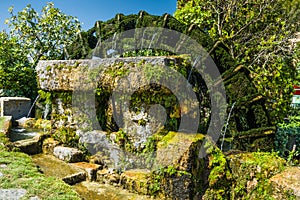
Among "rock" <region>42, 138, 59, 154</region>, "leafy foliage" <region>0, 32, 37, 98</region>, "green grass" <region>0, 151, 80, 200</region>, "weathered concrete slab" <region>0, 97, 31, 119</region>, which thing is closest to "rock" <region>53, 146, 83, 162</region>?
"rock" <region>42, 138, 59, 154</region>

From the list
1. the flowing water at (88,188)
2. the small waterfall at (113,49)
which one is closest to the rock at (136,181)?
the flowing water at (88,188)

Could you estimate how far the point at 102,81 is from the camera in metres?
3.65

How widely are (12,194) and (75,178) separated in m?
0.98

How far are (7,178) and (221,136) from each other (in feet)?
10.3

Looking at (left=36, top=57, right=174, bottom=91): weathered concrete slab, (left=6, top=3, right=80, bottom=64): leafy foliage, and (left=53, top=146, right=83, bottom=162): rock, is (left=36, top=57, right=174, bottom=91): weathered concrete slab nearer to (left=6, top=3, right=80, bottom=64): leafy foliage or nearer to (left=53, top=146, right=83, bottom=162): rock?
(left=53, top=146, right=83, bottom=162): rock

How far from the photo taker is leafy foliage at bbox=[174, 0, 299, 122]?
22.0ft

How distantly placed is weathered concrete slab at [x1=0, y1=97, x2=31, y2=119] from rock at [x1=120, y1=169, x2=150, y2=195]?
21.1 ft

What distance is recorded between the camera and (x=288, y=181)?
2791 millimetres

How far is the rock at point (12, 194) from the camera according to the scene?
243cm

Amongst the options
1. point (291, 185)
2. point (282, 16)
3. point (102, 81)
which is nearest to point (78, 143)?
point (102, 81)

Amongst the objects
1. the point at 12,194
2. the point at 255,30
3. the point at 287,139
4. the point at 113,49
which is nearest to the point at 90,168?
the point at 12,194

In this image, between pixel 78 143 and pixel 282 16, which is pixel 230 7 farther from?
pixel 78 143

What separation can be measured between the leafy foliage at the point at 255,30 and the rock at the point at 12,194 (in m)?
5.65

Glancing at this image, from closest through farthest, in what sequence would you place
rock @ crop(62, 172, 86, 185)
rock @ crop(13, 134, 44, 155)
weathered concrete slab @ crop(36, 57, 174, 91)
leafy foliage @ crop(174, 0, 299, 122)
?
rock @ crop(62, 172, 86, 185), weathered concrete slab @ crop(36, 57, 174, 91), rock @ crop(13, 134, 44, 155), leafy foliage @ crop(174, 0, 299, 122)
